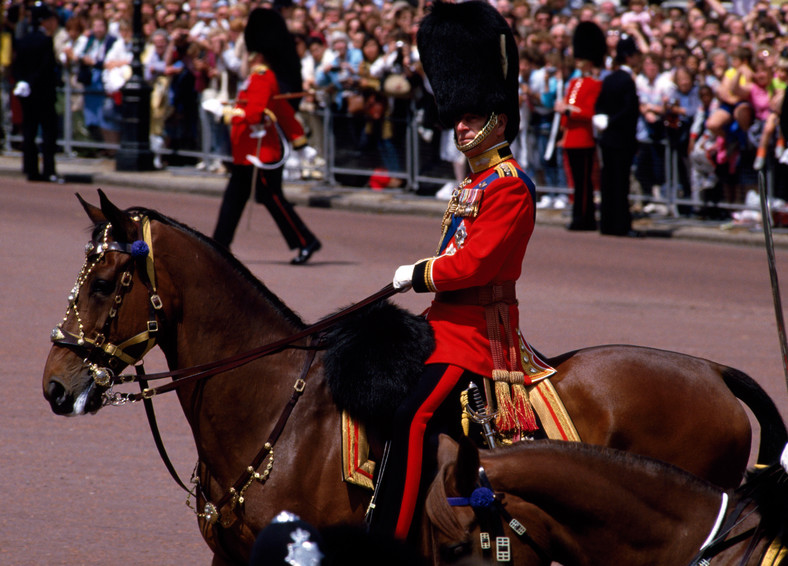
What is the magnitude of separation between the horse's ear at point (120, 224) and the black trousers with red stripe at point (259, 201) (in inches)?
270

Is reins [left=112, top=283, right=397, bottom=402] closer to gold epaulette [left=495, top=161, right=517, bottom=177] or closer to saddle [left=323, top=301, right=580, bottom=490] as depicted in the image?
saddle [left=323, top=301, right=580, bottom=490]

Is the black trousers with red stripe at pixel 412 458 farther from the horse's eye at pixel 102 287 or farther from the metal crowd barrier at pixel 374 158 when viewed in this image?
the metal crowd barrier at pixel 374 158

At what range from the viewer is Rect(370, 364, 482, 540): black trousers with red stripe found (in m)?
3.77

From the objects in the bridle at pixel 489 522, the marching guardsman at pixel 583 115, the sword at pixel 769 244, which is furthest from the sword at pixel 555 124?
the bridle at pixel 489 522

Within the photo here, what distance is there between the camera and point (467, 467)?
298 cm

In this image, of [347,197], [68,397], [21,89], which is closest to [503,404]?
[68,397]

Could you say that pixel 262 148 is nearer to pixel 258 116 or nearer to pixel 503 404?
pixel 258 116

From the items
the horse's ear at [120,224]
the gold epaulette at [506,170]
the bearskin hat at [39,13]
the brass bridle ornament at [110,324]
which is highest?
the bearskin hat at [39,13]

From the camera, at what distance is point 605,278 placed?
37.0 ft

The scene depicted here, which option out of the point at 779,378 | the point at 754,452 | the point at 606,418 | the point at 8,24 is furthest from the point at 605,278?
the point at 8,24

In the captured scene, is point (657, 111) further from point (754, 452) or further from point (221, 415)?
point (221, 415)

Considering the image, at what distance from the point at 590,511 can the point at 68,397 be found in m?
1.77

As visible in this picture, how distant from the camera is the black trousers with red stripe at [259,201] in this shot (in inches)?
429

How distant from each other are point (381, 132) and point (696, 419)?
1214 cm
